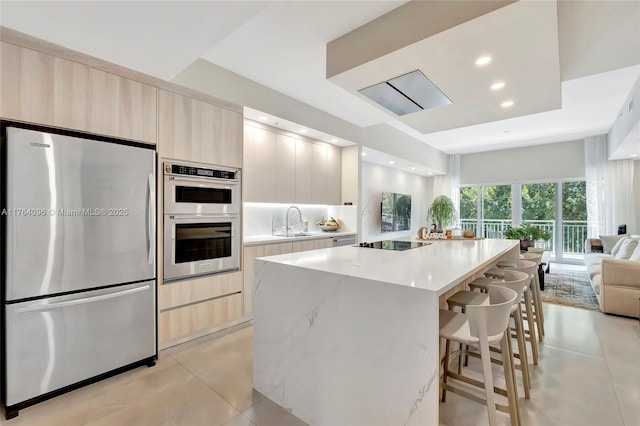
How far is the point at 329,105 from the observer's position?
4.02 m

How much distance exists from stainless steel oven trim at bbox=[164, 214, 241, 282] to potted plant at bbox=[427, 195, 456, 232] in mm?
6198

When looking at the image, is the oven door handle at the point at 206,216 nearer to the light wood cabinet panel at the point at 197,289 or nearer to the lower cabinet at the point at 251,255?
the lower cabinet at the point at 251,255

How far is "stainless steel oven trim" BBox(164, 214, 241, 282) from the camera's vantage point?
2680 mm

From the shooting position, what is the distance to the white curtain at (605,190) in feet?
19.6

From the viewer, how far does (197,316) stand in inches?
114

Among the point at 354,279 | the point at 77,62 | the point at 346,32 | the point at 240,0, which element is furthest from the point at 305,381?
the point at 77,62

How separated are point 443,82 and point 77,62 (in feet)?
9.52

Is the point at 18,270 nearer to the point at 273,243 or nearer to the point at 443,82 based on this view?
the point at 273,243

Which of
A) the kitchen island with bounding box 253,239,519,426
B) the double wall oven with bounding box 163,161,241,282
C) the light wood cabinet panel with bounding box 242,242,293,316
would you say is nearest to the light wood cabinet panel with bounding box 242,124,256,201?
the double wall oven with bounding box 163,161,241,282

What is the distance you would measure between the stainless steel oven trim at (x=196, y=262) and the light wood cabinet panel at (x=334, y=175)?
188 centimetres

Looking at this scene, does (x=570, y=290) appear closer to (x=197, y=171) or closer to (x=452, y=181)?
(x=452, y=181)

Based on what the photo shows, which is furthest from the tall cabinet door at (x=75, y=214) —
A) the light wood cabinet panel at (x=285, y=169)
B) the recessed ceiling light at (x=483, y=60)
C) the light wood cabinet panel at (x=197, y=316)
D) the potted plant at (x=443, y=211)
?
the potted plant at (x=443, y=211)

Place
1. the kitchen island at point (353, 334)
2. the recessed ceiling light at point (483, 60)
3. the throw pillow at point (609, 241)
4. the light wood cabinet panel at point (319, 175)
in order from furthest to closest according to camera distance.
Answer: the throw pillow at point (609, 241), the light wood cabinet panel at point (319, 175), the recessed ceiling light at point (483, 60), the kitchen island at point (353, 334)

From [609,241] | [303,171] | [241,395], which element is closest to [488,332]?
[241,395]
